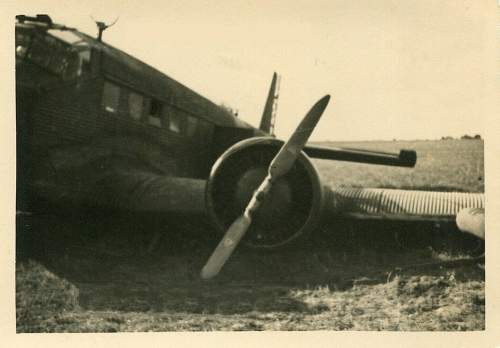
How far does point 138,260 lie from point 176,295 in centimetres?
82

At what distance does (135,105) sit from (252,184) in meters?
2.08

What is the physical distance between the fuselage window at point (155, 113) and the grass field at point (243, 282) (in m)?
1.59

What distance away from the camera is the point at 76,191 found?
14.4 ft

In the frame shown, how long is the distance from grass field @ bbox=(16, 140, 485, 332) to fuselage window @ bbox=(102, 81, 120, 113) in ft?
4.18

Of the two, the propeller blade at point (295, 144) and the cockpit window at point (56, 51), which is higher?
the cockpit window at point (56, 51)

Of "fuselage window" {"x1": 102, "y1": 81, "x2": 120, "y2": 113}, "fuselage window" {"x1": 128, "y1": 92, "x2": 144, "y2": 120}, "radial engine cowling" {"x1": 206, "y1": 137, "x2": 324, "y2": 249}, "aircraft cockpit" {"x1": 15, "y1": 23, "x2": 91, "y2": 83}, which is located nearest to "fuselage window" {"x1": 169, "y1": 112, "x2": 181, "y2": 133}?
"fuselage window" {"x1": 128, "y1": 92, "x2": 144, "y2": 120}

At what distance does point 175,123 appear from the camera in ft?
20.4

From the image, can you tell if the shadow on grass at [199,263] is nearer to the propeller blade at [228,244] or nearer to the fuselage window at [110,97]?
the propeller blade at [228,244]

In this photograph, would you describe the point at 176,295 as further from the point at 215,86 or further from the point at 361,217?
the point at 215,86

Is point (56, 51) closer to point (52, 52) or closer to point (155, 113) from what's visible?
point (52, 52)

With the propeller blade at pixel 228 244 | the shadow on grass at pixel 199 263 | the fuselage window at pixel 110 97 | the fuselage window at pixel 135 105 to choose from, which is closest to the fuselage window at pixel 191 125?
the fuselage window at pixel 135 105

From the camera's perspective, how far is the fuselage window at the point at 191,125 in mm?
6531

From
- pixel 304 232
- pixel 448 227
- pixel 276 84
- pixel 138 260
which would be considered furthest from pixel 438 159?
pixel 138 260

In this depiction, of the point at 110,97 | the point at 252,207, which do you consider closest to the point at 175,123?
the point at 110,97
